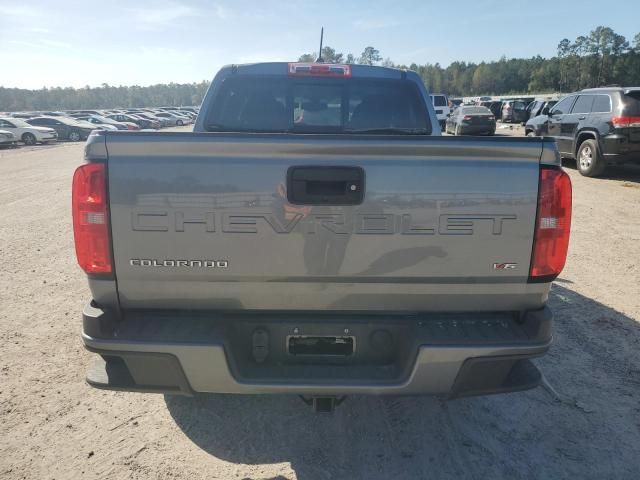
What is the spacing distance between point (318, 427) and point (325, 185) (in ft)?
5.16

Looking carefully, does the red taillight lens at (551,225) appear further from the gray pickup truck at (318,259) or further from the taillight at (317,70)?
the taillight at (317,70)

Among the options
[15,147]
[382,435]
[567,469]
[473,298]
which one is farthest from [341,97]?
[15,147]

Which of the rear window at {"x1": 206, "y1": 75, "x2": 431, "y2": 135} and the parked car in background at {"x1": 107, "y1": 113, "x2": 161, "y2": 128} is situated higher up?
the rear window at {"x1": 206, "y1": 75, "x2": 431, "y2": 135}

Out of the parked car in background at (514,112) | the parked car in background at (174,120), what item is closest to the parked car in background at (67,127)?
the parked car in background at (174,120)

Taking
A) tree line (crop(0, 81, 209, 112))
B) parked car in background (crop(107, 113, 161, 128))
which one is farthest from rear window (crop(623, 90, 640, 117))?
tree line (crop(0, 81, 209, 112))

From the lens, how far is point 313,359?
2273 millimetres

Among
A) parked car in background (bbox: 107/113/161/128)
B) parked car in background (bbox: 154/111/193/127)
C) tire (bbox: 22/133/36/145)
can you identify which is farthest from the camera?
parked car in background (bbox: 154/111/193/127)

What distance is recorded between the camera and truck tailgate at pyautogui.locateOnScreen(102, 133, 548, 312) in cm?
203

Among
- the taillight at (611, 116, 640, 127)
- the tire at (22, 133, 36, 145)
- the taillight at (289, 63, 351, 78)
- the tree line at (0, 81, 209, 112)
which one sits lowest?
the tire at (22, 133, 36, 145)

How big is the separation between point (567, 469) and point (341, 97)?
9.69ft

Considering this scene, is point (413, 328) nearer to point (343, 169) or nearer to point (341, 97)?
point (343, 169)

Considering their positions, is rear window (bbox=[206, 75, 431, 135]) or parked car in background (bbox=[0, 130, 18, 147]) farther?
parked car in background (bbox=[0, 130, 18, 147])

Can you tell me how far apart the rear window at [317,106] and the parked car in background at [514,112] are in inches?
1217

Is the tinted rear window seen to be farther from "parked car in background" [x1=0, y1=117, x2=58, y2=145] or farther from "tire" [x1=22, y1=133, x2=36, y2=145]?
"tire" [x1=22, y1=133, x2=36, y2=145]
